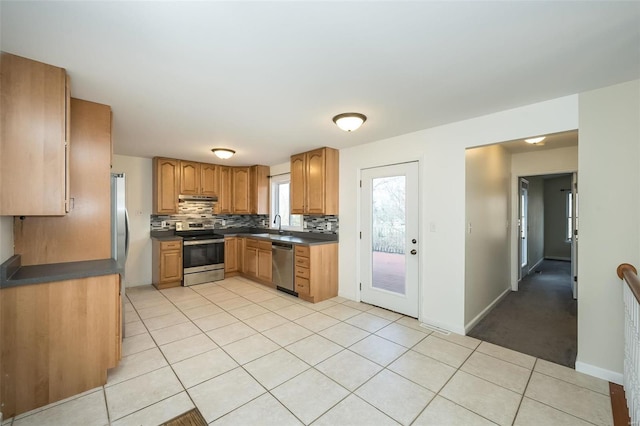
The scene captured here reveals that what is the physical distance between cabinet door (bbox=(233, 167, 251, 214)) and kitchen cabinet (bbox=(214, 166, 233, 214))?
4.0 inches

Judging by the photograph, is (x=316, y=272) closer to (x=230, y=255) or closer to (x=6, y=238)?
(x=230, y=255)

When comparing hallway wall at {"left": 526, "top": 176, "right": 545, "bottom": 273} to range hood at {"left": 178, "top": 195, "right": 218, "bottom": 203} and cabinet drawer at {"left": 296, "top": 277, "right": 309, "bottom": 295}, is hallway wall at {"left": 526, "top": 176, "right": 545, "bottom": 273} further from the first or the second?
range hood at {"left": 178, "top": 195, "right": 218, "bottom": 203}

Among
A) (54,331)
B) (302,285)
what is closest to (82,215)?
(54,331)

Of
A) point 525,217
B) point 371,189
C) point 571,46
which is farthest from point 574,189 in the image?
point 571,46

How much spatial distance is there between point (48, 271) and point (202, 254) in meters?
3.06

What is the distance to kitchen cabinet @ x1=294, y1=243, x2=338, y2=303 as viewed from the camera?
407cm

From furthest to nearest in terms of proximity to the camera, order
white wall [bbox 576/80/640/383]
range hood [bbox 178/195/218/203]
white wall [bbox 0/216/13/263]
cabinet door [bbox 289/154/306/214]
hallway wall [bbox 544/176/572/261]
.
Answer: hallway wall [bbox 544/176/572/261] < range hood [bbox 178/195/218/203] < cabinet door [bbox 289/154/306/214] < white wall [bbox 576/80/640/383] < white wall [bbox 0/216/13/263]

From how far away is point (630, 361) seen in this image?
1803mm

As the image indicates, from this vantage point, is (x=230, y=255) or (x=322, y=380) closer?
(x=322, y=380)

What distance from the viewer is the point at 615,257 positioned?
7.17 ft

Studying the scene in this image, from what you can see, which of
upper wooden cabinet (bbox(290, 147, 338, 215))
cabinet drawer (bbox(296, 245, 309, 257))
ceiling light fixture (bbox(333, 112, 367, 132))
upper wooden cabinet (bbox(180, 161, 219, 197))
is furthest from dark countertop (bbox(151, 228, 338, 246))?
ceiling light fixture (bbox(333, 112, 367, 132))

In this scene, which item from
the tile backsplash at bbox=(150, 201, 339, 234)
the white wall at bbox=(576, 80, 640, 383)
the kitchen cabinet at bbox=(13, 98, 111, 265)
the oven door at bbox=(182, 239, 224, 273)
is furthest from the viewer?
the oven door at bbox=(182, 239, 224, 273)

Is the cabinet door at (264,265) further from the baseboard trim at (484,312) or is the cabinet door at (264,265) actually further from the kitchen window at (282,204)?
the baseboard trim at (484,312)

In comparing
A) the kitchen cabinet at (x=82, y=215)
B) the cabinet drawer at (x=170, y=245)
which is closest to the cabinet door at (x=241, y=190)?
the cabinet drawer at (x=170, y=245)
